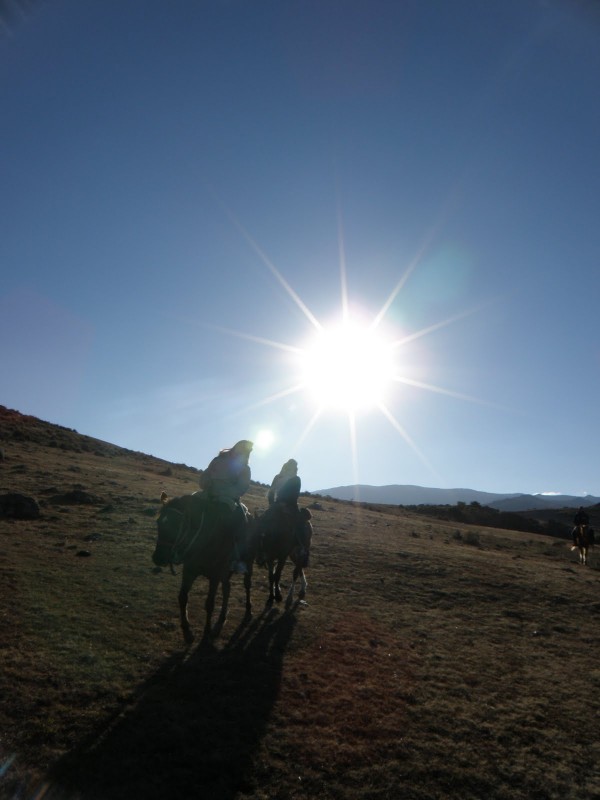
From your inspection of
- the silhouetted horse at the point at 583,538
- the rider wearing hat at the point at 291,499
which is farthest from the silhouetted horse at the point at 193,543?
the silhouetted horse at the point at 583,538

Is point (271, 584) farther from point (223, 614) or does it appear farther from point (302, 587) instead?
point (223, 614)

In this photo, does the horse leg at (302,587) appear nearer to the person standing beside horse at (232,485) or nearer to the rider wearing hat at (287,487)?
the rider wearing hat at (287,487)

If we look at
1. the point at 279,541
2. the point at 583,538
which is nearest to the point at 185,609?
the point at 279,541

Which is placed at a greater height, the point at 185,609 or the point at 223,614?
the point at 185,609

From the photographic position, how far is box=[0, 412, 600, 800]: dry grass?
18.1 ft

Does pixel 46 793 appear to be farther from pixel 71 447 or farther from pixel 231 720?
pixel 71 447

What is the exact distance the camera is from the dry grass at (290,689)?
5.50 m

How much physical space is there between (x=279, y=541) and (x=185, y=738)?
234 inches

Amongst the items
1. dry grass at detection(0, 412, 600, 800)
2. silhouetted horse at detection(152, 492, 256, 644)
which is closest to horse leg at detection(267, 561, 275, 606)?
dry grass at detection(0, 412, 600, 800)

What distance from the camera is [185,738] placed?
5914 millimetres

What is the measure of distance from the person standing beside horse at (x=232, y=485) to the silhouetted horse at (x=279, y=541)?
3.86ft

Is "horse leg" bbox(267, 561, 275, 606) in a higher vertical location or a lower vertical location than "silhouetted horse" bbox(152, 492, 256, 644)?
lower

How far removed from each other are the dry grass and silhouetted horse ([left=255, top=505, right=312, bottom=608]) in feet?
2.67

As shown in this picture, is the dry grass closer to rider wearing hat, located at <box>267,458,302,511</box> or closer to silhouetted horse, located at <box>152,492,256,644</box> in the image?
silhouetted horse, located at <box>152,492,256,644</box>
